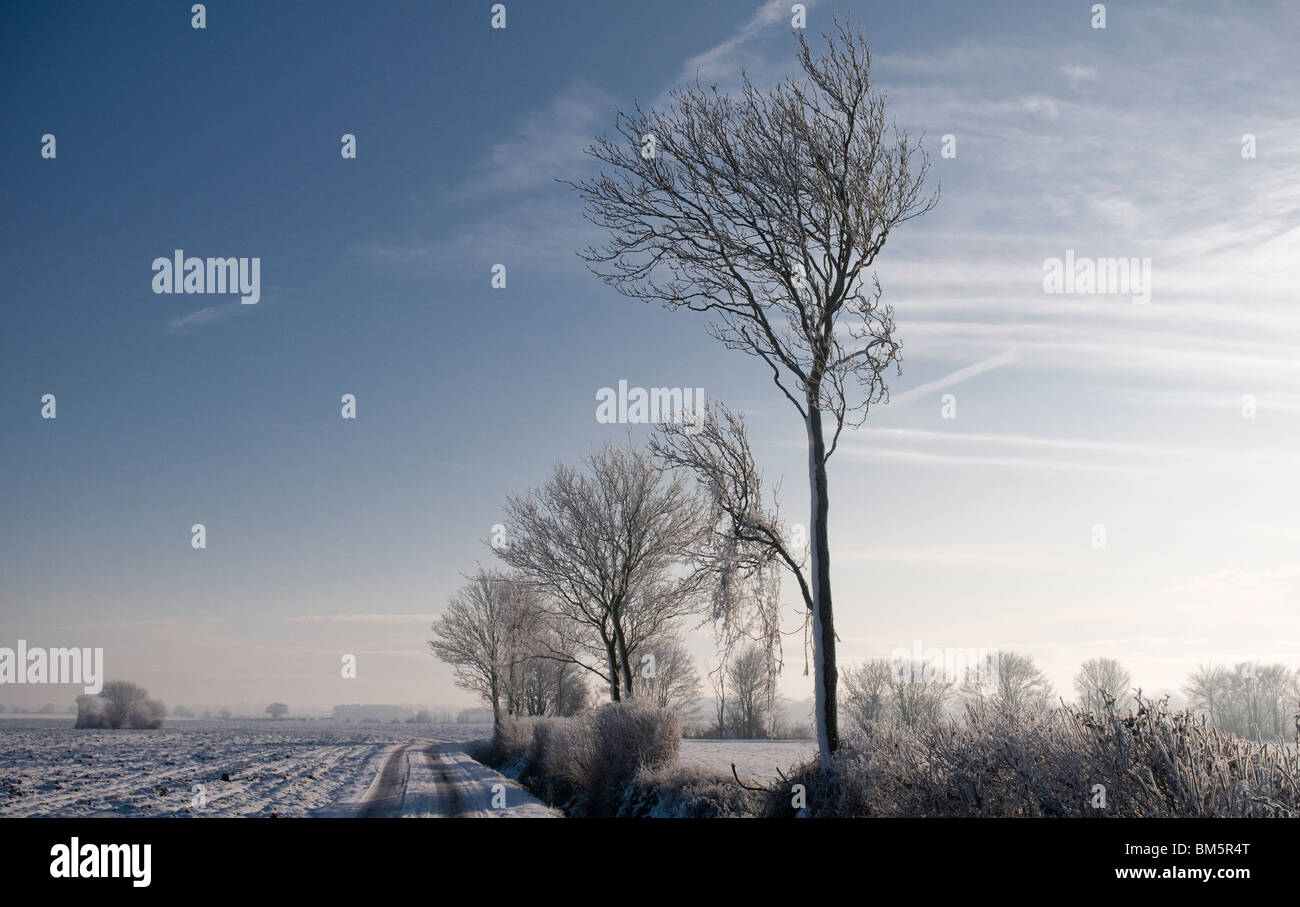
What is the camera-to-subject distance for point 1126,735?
7207 millimetres

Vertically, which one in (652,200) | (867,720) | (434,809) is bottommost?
(434,809)

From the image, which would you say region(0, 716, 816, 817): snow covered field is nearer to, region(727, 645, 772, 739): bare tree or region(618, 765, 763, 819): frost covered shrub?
region(618, 765, 763, 819): frost covered shrub

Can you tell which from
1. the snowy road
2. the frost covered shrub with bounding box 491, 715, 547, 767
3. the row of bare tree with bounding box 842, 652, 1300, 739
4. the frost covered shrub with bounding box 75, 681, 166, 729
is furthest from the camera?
the frost covered shrub with bounding box 75, 681, 166, 729

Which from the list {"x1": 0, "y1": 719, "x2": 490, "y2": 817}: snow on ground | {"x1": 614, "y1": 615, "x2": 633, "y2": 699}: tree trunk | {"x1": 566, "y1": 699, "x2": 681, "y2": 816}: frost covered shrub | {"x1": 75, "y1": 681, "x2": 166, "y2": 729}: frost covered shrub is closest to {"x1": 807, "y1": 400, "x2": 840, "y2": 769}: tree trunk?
{"x1": 566, "y1": 699, "x2": 681, "y2": 816}: frost covered shrub

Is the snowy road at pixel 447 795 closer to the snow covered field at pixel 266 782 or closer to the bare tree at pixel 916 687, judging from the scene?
the snow covered field at pixel 266 782

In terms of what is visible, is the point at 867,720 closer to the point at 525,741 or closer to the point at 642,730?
the point at 642,730

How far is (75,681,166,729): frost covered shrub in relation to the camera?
248 ft

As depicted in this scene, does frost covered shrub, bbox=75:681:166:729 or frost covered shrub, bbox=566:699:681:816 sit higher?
frost covered shrub, bbox=566:699:681:816

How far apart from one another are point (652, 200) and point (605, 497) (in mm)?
16730

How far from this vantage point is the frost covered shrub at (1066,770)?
647cm

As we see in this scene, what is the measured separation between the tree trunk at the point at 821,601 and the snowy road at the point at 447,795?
6203mm

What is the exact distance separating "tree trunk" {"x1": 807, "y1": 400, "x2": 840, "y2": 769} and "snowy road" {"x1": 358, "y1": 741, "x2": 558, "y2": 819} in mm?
6203

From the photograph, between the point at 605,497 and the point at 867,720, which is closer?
the point at 867,720
